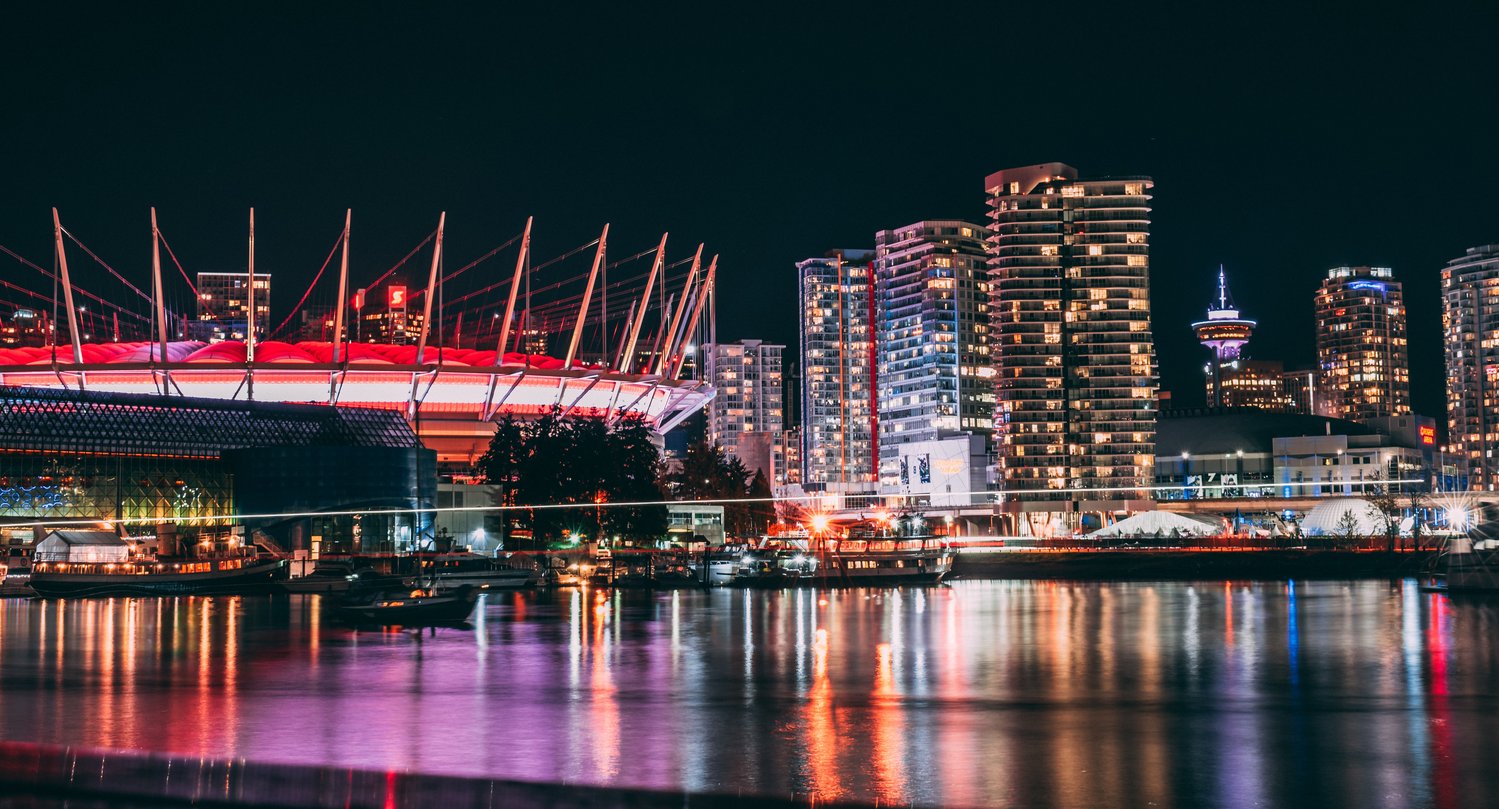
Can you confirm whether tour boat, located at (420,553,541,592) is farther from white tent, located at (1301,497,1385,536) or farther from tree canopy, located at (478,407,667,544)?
white tent, located at (1301,497,1385,536)

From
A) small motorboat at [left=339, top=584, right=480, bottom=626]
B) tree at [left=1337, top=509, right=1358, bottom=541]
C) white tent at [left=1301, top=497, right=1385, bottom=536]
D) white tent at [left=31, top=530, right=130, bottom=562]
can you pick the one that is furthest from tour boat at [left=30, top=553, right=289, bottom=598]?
white tent at [left=1301, top=497, right=1385, bottom=536]

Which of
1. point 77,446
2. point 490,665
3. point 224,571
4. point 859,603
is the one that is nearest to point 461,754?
point 490,665

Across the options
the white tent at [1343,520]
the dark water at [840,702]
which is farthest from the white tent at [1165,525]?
the dark water at [840,702]

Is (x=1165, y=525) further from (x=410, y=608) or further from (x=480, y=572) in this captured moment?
(x=410, y=608)

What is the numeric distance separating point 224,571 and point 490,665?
5457 cm

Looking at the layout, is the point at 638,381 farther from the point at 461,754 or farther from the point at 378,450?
the point at 461,754

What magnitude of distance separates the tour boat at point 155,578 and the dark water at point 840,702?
28262mm

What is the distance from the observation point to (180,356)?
450 feet

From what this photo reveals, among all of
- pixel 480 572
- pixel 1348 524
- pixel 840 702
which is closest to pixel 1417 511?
pixel 1348 524

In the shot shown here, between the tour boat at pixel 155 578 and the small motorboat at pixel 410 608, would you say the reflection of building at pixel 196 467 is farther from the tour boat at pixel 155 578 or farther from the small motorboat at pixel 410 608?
the small motorboat at pixel 410 608

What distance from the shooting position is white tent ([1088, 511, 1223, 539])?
132387 mm

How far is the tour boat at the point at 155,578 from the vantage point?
8488cm

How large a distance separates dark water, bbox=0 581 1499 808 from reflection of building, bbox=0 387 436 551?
50.9 meters

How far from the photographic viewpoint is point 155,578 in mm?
87812
